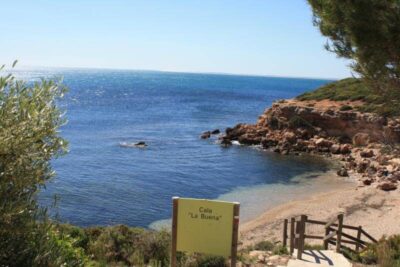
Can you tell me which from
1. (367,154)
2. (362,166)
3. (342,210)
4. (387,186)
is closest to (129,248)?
(342,210)

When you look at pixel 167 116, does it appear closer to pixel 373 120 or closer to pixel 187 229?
pixel 373 120

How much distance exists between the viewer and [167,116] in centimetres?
7769

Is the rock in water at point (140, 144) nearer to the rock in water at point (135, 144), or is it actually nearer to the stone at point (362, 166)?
the rock in water at point (135, 144)

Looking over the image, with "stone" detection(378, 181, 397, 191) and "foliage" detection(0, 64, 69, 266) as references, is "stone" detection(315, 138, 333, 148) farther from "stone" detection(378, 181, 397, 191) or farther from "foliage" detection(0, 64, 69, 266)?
"foliage" detection(0, 64, 69, 266)

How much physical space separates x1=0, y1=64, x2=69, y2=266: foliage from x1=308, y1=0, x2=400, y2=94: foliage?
6271mm

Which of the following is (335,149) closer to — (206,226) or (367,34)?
(367,34)

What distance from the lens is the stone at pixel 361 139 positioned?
45188mm

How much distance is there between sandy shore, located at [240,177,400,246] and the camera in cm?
2319

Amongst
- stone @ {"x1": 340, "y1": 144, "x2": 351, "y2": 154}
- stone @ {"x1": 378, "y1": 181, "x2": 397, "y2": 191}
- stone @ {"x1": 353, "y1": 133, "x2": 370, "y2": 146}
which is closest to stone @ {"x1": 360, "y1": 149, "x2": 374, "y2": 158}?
stone @ {"x1": 340, "y1": 144, "x2": 351, "y2": 154}

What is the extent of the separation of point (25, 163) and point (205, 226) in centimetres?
371

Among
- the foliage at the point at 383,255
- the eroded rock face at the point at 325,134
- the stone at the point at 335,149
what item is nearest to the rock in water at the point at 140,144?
the eroded rock face at the point at 325,134

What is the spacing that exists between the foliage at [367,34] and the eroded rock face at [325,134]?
94.0 ft

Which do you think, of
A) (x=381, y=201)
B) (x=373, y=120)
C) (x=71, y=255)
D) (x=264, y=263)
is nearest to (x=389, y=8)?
(x=264, y=263)

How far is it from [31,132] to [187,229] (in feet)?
12.4
